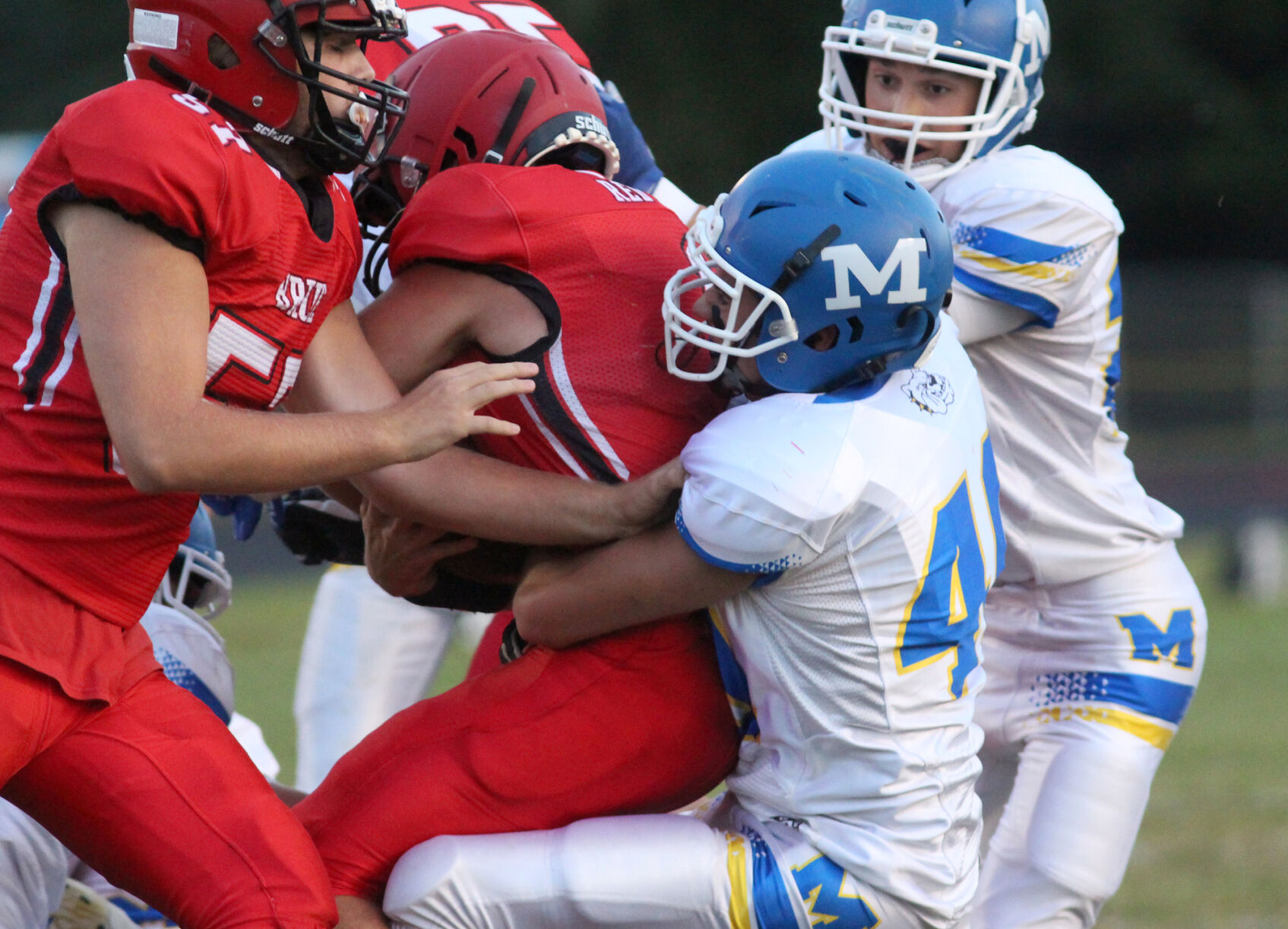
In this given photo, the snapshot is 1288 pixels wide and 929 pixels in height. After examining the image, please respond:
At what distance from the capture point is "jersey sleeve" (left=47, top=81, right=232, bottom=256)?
7.04 feet

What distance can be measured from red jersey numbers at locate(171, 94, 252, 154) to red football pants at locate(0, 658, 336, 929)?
2.65 feet

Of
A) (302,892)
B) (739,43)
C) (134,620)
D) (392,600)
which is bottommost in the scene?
(739,43)

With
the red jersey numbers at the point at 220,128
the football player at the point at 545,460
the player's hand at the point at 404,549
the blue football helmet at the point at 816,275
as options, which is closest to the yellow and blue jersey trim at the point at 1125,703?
the football player at the point at 545,460

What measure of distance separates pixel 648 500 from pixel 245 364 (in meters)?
0.64

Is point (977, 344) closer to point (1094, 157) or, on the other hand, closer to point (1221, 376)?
point (1221, 376)

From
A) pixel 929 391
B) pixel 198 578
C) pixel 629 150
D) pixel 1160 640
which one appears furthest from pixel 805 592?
pixel 629 150

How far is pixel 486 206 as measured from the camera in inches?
99.0

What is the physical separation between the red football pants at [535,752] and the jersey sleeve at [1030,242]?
1.19m

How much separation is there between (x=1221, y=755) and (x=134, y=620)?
6314 mm

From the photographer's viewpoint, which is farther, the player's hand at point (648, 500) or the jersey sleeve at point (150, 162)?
the player's hand at point (648, 500)

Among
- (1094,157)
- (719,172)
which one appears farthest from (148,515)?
(1094,157)

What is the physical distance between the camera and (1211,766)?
7.45 m

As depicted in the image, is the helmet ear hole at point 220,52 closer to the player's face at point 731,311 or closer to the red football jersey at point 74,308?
the red football jersey at point 74,308

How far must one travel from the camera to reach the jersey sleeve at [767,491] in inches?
92.7
